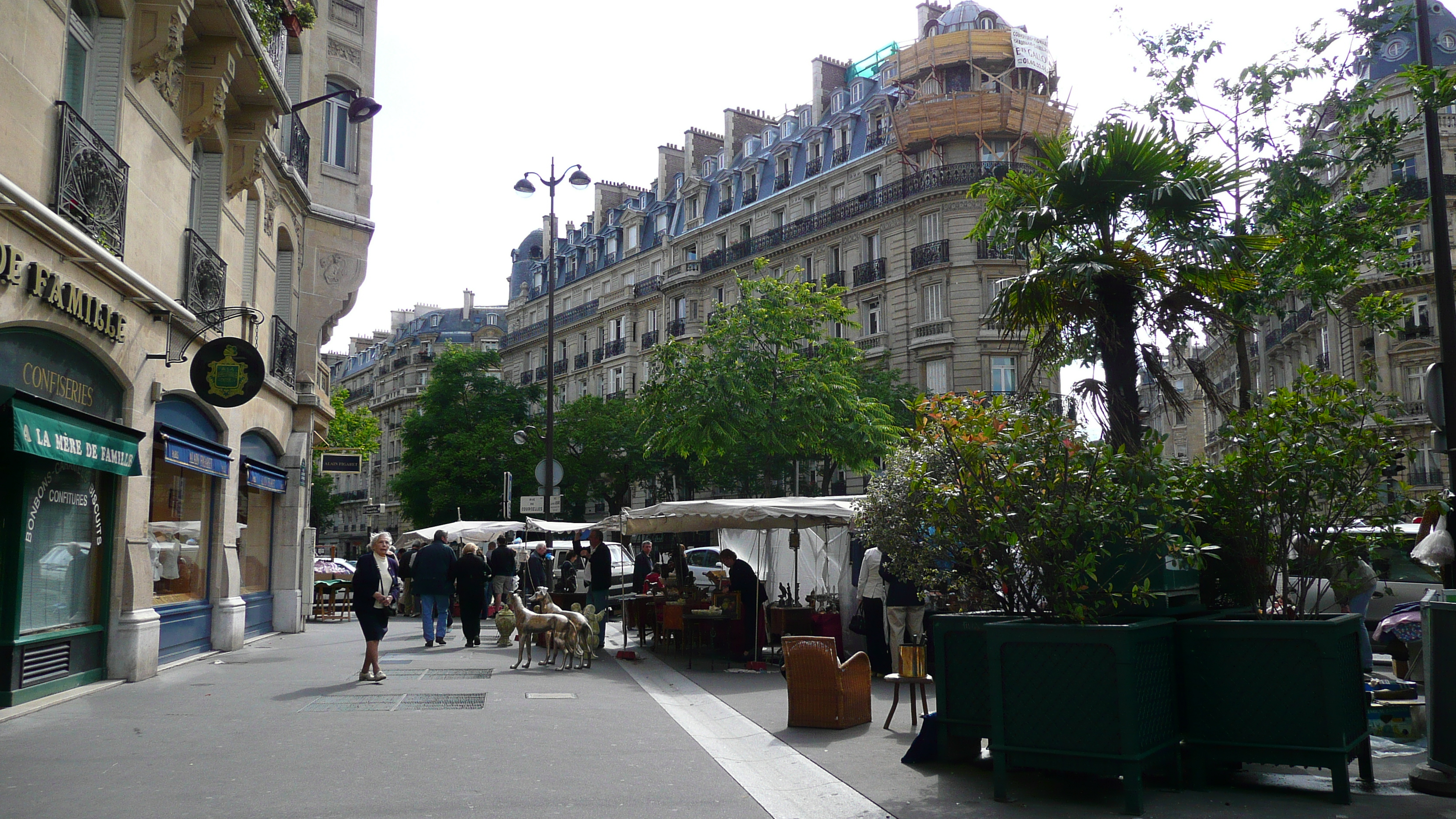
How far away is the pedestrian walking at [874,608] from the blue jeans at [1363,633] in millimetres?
4883

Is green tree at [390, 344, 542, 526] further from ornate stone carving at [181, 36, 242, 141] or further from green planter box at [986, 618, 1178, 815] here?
green planter box at [986, 618, 1178, 815]

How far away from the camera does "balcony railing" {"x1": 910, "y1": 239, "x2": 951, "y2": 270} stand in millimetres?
44594

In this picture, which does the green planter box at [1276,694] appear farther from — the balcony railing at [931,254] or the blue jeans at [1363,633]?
the balcony railing at [931,254]

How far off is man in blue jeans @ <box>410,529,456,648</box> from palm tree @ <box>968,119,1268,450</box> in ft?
36.6

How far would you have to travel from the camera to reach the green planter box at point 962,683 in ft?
25.4

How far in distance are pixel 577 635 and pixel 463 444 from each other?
41.6 metres

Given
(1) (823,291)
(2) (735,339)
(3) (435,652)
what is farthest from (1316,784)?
(1) (823,291)

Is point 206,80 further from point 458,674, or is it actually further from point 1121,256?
point 1121,256

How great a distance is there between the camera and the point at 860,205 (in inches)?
1903

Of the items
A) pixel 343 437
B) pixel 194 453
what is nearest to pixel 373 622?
pixel 194 453

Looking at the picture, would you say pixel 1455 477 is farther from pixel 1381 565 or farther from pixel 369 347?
pixel 369 347

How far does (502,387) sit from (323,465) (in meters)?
36.0

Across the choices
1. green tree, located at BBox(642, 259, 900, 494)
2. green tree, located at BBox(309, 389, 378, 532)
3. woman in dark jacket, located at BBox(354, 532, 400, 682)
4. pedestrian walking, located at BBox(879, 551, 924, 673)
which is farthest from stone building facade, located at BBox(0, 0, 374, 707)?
green tree, located at BBox(309, 389, 378, 532)

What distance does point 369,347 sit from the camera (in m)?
108
